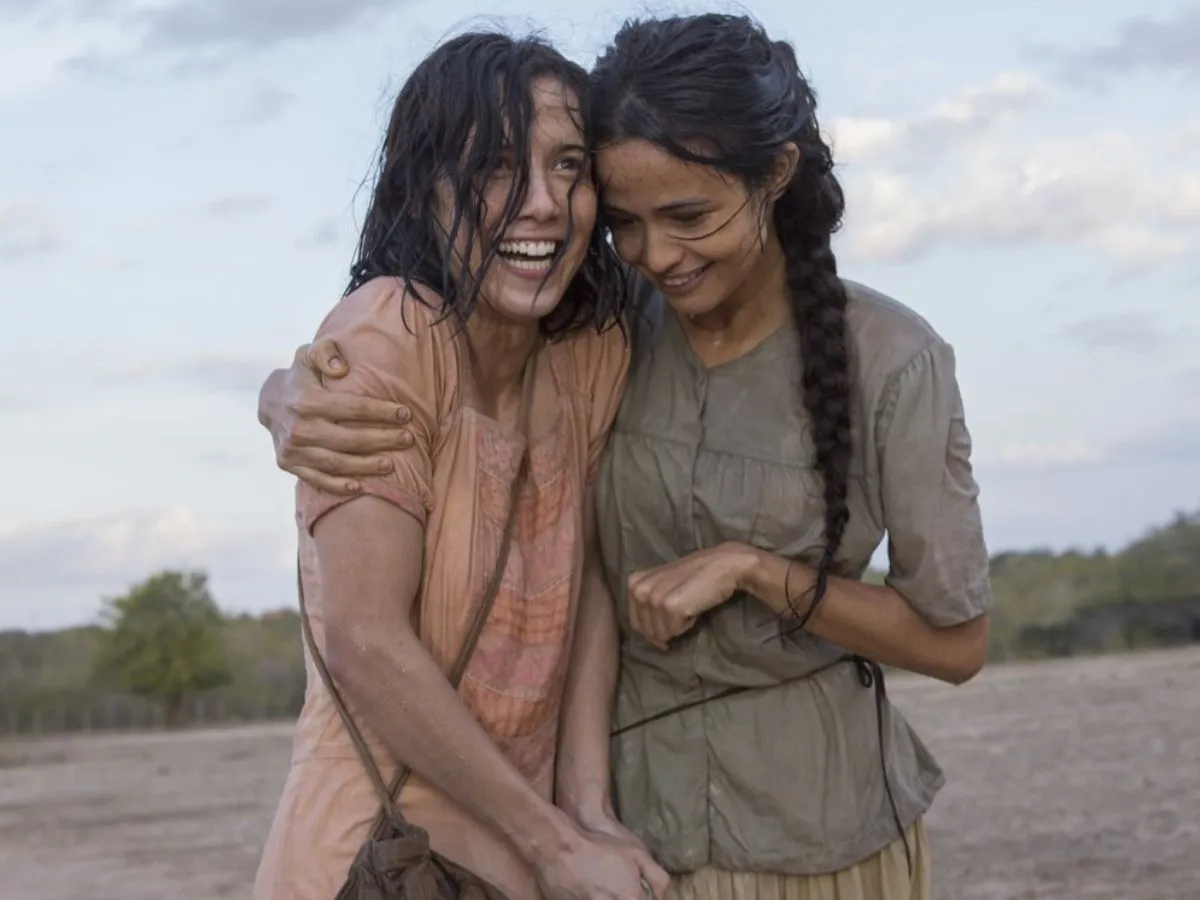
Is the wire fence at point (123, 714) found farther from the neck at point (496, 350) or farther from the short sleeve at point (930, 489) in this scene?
the short sleeve at point (930, 489)

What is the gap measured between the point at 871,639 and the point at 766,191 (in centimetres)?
67

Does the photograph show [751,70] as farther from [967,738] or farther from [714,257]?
[967,738]

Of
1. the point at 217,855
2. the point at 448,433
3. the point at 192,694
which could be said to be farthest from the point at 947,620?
the point at 192,694

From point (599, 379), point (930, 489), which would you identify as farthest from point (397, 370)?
point (930, 489)

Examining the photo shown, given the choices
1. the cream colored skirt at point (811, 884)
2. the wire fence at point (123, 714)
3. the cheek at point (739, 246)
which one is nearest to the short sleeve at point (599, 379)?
the cheek at point (739, 246)

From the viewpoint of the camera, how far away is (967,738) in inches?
453

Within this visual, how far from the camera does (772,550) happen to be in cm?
270

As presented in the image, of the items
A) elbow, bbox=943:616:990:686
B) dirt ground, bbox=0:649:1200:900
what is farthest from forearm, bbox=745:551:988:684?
dirt ground, bbox=0:649:1200:900

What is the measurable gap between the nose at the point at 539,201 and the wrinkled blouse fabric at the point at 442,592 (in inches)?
7.5

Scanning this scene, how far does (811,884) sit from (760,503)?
570 mm

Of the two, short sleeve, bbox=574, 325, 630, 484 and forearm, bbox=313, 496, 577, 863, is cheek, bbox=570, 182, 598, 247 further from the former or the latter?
forearm, bbox=313, 496, 577, 863

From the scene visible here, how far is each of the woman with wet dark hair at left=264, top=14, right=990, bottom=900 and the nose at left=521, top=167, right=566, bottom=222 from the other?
0.46ft

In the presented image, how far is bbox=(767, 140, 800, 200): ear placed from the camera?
2679mm

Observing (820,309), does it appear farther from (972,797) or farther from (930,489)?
(972,797)
